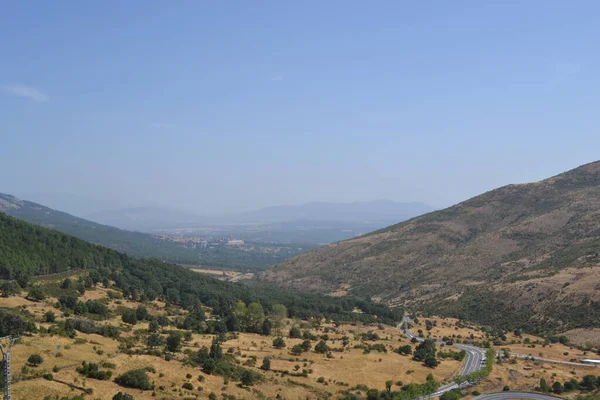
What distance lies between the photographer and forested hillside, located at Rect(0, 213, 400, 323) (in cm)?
8562

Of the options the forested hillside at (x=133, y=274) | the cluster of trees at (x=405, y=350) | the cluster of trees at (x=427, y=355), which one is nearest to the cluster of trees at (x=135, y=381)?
the cluster of trees at (x=427, y=355)

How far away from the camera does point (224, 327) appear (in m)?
68.9

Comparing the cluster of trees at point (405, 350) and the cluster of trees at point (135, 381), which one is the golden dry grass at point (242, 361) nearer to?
the cluster of trees at point (135, 381)

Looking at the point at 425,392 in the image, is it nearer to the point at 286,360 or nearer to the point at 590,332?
the point at 286,360

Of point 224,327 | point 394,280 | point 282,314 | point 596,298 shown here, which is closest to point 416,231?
point 394,280

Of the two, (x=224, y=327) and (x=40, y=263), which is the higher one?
(x=40, y=263)

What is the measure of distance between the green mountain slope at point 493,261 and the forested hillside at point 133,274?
24773 millimetres

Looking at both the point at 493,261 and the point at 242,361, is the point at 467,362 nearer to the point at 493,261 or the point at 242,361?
the point at 242,361

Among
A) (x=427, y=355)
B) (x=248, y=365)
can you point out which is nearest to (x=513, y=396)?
(x=427, y=355)

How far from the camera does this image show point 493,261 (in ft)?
455

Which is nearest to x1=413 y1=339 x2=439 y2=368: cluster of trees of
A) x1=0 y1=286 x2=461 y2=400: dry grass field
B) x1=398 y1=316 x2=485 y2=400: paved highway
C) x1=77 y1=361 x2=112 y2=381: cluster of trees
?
x1=0 y1=286 x2=461 y2=400: dry grass field

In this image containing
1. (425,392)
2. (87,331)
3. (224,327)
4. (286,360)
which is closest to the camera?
(425,392)

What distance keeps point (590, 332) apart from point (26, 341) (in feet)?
271

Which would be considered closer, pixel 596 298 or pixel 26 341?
pixel 26 341
